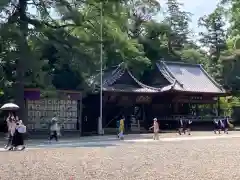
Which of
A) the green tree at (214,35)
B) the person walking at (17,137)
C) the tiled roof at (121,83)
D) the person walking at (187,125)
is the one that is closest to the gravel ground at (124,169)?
the person walking at (17,137)

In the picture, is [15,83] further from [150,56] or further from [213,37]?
[213,37]

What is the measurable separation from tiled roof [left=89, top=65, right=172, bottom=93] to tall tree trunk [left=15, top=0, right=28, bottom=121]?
906 cm

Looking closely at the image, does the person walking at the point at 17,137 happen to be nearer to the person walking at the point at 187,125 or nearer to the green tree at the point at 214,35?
the person walking at the point at 187,125

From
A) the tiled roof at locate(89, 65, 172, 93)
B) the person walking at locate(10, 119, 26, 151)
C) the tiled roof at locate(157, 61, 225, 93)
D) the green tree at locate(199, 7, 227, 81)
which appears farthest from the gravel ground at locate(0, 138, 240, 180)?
the green tree at locate(199, 7, 227, 81)

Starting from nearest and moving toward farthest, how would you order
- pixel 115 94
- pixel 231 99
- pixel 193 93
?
pixel 115 94 < pixel 193 93 < pixel 231 99

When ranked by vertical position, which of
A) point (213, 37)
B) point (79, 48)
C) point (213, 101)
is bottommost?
point (213, 101)

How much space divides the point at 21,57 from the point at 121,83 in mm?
14905

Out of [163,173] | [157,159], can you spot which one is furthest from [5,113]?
[163,173]

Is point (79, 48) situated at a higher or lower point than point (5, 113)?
higher

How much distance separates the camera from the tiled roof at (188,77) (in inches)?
1690

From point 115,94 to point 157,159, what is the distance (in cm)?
2102

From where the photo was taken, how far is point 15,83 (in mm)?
27469

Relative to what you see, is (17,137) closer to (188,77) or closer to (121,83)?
(121,83)

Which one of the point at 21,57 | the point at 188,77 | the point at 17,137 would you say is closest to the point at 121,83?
the point at 188,77
